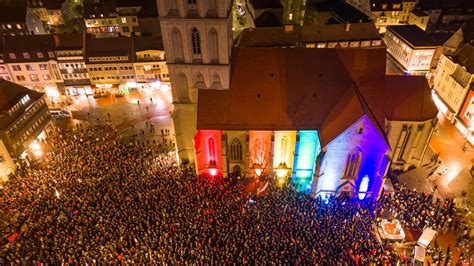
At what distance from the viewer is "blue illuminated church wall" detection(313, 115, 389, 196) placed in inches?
1395

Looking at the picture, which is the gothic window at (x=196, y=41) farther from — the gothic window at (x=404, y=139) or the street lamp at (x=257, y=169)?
the gothic window at (x=404, y=139)

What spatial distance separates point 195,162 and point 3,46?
45.6 metres

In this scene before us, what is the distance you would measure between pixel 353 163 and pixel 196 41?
22.8 metres

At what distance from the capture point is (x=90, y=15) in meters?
82.8

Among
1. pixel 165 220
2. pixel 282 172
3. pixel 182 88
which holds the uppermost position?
pixel 182 88

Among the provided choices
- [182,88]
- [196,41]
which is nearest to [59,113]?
[182,88]

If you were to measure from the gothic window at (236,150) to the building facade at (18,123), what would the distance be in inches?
1176

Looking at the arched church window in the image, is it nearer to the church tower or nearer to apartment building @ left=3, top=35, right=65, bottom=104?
the church tower

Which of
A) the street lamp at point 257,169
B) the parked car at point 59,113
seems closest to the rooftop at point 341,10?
the street lamp at point 257,169

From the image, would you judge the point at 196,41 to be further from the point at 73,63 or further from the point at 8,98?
the point at 73,63

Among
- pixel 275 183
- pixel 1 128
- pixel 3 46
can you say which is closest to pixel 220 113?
pixel 275 183

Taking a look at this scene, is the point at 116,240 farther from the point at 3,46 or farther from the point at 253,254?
the point at 3,46

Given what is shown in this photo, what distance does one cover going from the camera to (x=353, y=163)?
126 ft

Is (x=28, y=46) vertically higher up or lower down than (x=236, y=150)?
higher up
